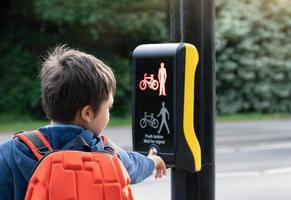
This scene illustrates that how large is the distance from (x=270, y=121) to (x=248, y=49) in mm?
2587

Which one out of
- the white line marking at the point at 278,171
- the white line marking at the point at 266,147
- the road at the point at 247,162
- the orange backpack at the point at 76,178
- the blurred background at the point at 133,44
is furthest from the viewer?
the blurred background at the point at 133,44

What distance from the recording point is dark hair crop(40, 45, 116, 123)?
2.05 m

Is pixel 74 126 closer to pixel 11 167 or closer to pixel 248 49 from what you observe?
pixel 11 167

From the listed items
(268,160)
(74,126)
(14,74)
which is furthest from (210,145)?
(14,74)

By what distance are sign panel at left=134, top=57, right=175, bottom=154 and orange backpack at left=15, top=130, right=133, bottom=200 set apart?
30cm

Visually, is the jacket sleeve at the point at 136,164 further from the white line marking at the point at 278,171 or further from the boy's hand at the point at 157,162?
the white line marking at the point at 278,171

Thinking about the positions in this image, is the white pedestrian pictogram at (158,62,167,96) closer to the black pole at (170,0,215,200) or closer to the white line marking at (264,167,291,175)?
the black pole at (170,0,215,200)

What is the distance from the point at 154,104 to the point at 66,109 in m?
0.36

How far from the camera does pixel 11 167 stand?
209 centimetres

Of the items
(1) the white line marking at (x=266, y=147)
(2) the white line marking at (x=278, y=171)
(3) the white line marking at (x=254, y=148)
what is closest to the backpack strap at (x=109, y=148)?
(2) the white line marking at (x=278, y=171)

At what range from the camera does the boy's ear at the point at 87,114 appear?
82.1 inches

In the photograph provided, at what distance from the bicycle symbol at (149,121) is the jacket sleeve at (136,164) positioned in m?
0.12

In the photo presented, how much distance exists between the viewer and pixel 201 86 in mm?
2521

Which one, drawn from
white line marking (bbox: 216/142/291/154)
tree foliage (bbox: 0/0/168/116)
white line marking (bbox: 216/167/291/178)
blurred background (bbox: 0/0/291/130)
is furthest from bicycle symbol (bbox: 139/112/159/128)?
blurred background (bbox: 0/0/291/130)
